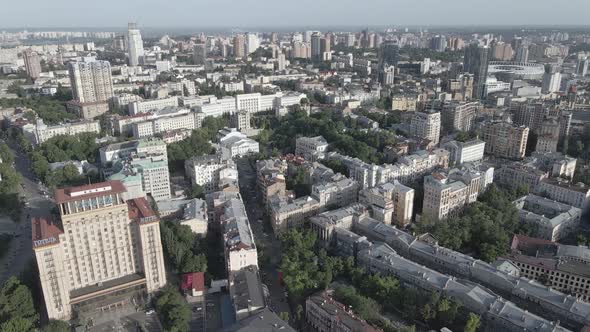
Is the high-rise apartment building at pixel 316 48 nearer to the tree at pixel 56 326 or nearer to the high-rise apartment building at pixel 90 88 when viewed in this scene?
the high-rise apartment building at pixel 90 88

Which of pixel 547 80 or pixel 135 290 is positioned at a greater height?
pixel 547 80

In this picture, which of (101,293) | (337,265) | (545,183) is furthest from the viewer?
(545,183)

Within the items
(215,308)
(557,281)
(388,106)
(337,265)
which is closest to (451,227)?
(557,281)

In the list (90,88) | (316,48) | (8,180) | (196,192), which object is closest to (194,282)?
(196,192)

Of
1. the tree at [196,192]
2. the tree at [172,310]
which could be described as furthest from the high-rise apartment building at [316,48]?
the tree at [172,310]

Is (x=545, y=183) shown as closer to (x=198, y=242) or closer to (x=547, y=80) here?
(x=198, y=242)

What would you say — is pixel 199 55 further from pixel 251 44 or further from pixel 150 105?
pixel 150 105
